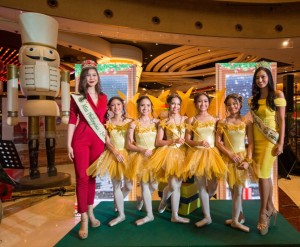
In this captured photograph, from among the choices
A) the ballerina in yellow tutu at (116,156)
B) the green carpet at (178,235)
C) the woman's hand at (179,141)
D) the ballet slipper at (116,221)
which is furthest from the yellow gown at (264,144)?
the ballet slipper at (116,221)

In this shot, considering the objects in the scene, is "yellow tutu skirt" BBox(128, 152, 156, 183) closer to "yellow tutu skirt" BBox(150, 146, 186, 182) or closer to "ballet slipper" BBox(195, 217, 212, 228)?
"yellow tutu skirt" BBox(150, 146, 186, 182)

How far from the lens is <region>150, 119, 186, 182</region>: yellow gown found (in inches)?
93.2

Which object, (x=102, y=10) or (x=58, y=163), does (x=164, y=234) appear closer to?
(x=102, y=10)

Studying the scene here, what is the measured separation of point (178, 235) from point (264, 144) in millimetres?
1123

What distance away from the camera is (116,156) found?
2.41 m

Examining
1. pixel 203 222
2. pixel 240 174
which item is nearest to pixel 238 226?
pixel 203 222

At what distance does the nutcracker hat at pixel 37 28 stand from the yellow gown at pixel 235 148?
3.03 meters

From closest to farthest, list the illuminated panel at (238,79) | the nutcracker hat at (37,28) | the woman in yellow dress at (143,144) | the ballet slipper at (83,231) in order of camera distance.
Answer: the ballet slipper at (83,231)
the woman in yellow dress at (143,144)
the illuminated panel at (238,79)
the nutcracker hat at (37,28)

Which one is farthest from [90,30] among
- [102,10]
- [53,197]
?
[53,197]

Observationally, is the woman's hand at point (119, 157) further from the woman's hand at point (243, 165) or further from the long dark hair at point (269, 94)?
the long dark hair at point (269, 94)

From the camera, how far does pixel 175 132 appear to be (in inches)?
97.5

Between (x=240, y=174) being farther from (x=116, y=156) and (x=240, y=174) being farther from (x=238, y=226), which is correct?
(x=116, y=156)


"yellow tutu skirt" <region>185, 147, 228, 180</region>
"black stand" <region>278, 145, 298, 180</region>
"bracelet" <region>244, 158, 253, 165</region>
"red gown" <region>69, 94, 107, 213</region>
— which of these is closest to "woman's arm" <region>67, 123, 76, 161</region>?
"red gown" <region>69, 94, 107, 213</region>

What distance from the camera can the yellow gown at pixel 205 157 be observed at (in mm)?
2275
